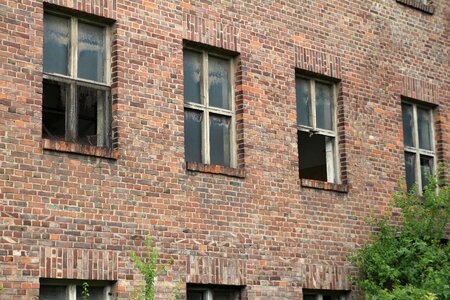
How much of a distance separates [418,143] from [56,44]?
7.64m

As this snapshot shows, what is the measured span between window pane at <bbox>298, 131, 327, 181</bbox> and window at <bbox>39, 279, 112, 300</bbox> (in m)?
4.35

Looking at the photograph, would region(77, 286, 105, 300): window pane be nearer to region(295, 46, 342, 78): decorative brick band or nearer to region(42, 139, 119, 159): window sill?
region(42, 139, 119, 159): window sill

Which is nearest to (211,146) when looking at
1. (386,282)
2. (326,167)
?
(326,167)

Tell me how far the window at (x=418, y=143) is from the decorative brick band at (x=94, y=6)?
21.6 ft

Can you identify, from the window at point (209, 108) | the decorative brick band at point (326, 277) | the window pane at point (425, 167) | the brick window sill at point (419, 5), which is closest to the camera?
the window at point (209, 108)

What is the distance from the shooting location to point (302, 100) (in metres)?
15.0

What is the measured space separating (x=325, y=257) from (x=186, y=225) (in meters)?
2.84

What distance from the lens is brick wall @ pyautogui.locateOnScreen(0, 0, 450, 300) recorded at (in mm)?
11133

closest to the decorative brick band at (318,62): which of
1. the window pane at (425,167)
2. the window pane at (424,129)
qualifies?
the window pane at (424,129)

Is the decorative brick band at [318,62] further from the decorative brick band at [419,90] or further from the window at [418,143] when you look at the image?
the window at [418,143]

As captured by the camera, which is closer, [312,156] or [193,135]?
[193,135]

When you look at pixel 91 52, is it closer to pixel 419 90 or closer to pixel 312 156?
pixel 312 156

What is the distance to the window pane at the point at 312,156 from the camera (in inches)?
580

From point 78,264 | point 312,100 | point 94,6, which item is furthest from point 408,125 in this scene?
point 78,264
